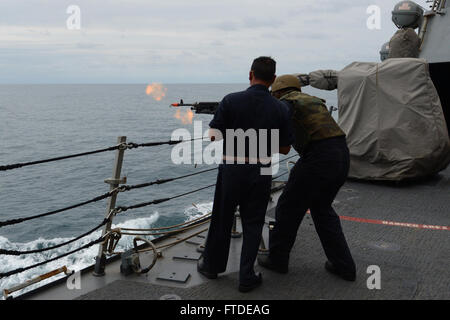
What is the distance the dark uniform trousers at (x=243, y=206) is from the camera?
10.5 feet

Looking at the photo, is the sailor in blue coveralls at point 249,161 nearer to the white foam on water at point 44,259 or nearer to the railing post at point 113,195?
the railing post at point 113,195

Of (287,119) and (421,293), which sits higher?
(287,119)

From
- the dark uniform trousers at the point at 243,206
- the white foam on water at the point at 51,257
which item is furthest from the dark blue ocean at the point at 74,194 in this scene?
the dark uniform trousers at the point at 243,206

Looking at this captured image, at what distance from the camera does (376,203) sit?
609 cm

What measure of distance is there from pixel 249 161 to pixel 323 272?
1.31m

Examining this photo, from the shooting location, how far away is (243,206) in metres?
3.29

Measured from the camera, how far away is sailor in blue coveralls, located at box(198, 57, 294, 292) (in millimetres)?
3131

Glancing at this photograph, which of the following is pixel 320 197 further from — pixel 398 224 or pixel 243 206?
pixel 398 224

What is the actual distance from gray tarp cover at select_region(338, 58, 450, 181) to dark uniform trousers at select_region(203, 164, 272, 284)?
4.41 m

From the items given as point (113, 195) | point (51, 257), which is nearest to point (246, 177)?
point (113, 195)

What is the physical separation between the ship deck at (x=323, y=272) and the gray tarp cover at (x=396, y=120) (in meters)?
1.52
